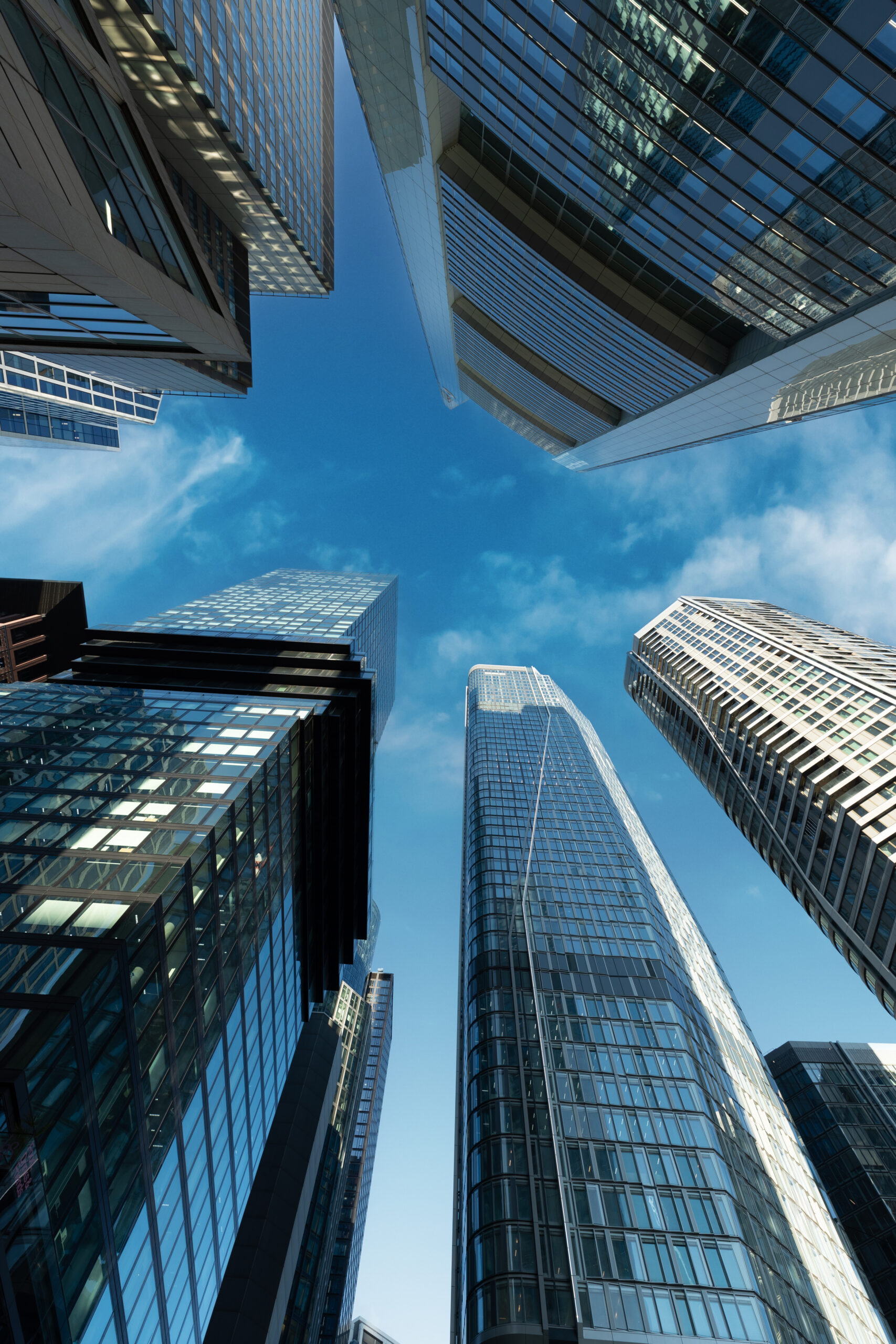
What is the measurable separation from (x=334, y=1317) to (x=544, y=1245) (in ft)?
156

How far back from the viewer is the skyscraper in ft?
172

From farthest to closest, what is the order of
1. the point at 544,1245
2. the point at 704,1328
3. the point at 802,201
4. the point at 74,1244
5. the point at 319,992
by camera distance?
1. the point at 319,992
2. the point at 544,1245
3. the point at 704,1328
4. the point at 802,201
5. the point at 74,1244

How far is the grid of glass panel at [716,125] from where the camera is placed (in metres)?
19.8

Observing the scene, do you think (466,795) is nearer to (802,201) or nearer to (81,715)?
(81,715)

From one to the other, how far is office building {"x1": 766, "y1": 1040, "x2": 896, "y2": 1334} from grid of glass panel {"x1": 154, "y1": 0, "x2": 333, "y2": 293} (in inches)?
4597

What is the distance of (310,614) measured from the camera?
72562mm

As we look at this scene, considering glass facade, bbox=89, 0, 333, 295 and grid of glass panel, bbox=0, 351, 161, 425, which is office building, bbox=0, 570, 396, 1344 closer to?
glass facade, bbox=89, 0, 333, 295

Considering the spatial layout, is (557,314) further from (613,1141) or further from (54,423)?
(54,423)

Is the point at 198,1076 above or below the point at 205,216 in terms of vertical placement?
below

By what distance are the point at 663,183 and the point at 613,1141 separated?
188 feet

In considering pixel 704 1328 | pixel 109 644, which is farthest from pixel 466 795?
pixel 704 1328

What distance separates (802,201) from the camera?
2428cm

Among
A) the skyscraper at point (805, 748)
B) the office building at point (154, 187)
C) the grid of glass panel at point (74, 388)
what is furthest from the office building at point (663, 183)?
the grid of glass panel at point (74, 388)

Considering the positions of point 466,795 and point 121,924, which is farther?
point 466,795
